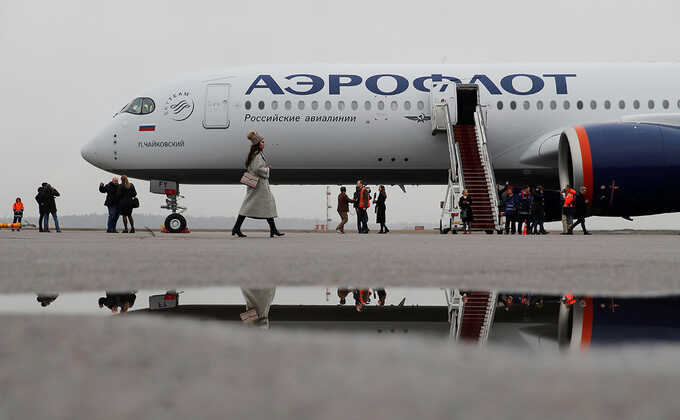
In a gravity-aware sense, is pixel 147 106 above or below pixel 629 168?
above

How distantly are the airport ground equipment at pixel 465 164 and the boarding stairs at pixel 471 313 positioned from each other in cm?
1085

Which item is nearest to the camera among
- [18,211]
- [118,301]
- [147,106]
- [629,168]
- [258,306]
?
[258,306]

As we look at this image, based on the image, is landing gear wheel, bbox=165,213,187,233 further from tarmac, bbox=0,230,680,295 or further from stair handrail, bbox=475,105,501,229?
tarmac, bbox=0,230,680,295

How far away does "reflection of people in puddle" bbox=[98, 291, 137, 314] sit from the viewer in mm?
2365

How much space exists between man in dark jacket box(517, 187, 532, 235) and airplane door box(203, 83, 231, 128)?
6768mm

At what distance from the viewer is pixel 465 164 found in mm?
14609

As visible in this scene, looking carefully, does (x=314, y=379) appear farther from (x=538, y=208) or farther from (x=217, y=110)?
(x=538, y=208)

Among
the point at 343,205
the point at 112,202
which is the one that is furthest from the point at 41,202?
Answer: the point at 343,205

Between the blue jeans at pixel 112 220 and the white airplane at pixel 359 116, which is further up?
the white airplane at pixel 359 116

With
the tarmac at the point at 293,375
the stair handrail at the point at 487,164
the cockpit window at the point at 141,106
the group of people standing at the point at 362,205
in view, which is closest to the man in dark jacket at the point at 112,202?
the cockpit window at the point at 141,106

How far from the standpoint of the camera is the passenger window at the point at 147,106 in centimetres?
1480

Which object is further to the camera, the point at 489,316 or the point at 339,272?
the point at 339,272

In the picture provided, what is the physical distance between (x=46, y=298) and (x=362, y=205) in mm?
13249

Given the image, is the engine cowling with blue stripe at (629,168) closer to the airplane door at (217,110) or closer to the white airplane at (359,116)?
the white airplane at (359,116)
